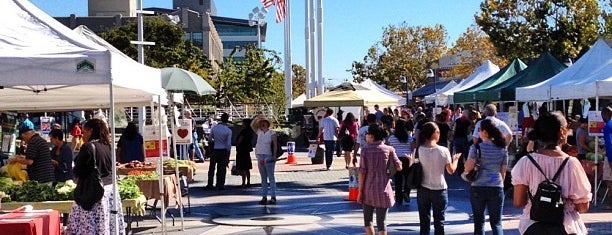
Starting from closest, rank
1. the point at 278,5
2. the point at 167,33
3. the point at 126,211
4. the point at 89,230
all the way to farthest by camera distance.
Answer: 1. the point at 89,230
2. the point at 126,211
3. the point at 278,5
4. the point at 167,33

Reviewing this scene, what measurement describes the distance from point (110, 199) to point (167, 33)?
5678 cm

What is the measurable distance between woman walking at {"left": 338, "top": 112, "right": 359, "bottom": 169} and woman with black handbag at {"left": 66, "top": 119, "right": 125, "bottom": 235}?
12828 mm

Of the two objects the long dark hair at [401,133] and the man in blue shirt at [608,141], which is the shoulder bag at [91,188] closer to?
the long dark hair at [401,133]

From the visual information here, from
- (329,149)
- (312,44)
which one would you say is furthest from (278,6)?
(329,149)

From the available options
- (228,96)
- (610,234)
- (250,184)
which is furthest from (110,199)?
(228,96)

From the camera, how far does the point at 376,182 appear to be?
927cm

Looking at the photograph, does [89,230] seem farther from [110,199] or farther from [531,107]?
[531,107]

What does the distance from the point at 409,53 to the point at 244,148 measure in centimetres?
5682

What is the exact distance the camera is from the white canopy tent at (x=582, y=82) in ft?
47.3

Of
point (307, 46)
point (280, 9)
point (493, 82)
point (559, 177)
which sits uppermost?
point (280, 9)

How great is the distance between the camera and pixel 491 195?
8.86m

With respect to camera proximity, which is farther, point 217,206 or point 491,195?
point 217,206

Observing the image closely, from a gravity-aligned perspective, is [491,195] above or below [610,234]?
above

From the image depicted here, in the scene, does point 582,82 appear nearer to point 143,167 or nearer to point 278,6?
point 143,167
